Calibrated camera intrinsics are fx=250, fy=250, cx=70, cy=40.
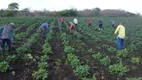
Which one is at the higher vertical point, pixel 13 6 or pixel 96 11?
pixel 13 6

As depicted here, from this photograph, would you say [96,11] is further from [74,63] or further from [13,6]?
[74,63]

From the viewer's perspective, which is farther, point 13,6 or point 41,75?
point 13,6

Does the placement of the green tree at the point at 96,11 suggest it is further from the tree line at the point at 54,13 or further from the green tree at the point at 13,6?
the green tree at the point at 13,6

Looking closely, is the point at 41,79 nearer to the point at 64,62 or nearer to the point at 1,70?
the point at 1,70

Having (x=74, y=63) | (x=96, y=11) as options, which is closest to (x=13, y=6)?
(x=96, y=11)

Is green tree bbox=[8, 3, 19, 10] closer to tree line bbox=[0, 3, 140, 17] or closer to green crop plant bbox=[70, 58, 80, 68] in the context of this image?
tree line bbox=[0, 3, 140, 17]

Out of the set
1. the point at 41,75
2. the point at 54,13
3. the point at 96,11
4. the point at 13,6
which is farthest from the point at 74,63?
the point at 96,11

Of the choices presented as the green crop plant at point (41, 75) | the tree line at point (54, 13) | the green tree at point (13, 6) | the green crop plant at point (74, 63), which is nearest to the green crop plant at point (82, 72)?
the green crop plant at point (74, 63)

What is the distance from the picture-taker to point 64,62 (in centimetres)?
1026

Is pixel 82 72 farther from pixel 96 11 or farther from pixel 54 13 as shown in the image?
pixel 96 11

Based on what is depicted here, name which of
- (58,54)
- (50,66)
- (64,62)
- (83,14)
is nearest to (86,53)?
(58,54)

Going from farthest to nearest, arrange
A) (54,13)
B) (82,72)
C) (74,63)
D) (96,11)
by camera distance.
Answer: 1. (96,11)
2. (54,13)
3. (74,63)
4. (82,72)

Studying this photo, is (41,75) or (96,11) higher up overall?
(96,11)

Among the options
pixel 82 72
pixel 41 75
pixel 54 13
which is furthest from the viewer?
pixel 54 13
